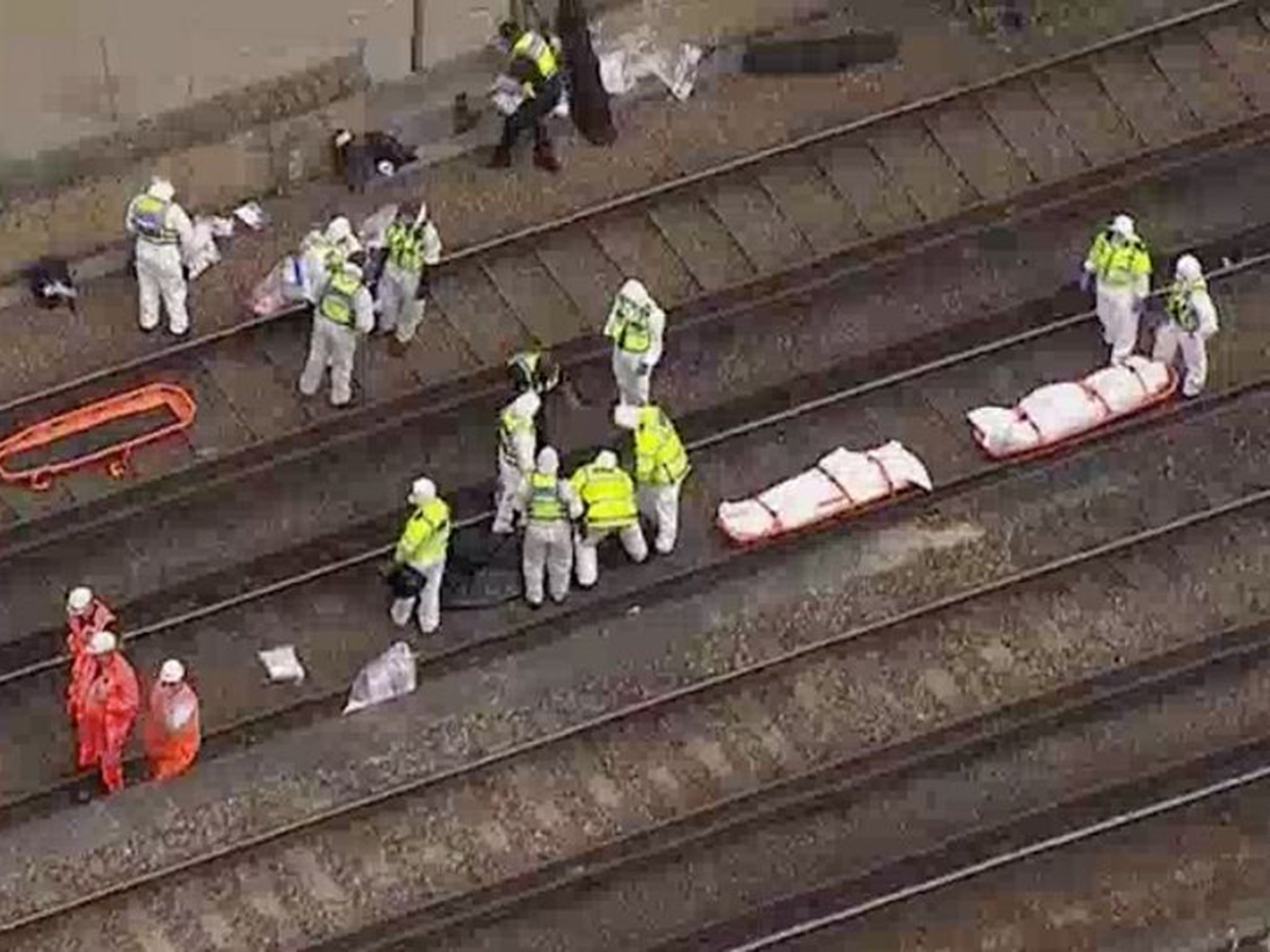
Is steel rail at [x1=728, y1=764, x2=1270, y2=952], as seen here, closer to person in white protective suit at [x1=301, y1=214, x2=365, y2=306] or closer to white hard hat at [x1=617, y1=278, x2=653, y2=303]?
white hard hat at [x1=617, y1=278, x2=653, y2=303]

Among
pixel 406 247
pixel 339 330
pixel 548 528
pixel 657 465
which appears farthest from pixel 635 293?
pixel 339 330

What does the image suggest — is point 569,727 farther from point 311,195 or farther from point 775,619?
point 311,195

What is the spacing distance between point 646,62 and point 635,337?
15.4ft

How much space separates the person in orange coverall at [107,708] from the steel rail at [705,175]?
3279mm

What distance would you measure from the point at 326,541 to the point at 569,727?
2.91 metres

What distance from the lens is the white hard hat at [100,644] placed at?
3384cm

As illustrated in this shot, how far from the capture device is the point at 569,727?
116 ft

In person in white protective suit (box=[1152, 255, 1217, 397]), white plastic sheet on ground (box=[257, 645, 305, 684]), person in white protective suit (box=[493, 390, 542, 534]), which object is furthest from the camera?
person in white protective suit (box=[1152, 255, 1217, 397])

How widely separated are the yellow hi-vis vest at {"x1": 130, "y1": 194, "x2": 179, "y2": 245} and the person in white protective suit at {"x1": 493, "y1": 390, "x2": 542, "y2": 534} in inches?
134

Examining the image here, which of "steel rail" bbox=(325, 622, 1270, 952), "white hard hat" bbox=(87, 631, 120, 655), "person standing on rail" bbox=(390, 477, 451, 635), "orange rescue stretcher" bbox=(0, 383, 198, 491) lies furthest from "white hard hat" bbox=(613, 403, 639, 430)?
"white hard hat" bbox=(87, 631, 120, 655)

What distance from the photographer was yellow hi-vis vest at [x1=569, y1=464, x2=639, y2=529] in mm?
35281

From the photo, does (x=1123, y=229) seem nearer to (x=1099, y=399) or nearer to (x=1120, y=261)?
(x=1120, y=261)

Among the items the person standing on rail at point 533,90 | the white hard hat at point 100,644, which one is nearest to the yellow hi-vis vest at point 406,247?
the person standing on rail at point 533,90

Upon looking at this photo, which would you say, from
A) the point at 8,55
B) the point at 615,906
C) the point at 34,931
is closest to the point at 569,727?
the point at 615,906
